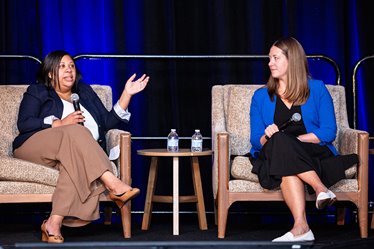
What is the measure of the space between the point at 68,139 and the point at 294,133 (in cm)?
127

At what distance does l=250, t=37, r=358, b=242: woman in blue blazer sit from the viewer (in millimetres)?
3998

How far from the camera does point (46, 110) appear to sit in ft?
14.7

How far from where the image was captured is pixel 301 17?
5496mm

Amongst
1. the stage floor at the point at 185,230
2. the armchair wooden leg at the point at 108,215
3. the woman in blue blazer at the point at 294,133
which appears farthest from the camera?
the armchair wooden leg at the point at 108,215

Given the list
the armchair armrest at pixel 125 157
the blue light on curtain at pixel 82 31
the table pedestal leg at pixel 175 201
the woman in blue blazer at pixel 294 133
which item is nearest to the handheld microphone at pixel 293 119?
the woman in blue blazer at pixel 294 133

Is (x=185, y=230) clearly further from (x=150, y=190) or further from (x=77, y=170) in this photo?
(x=77, y=170)

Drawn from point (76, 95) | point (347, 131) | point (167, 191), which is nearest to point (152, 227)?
point (167, 191)

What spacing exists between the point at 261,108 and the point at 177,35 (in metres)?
1.23

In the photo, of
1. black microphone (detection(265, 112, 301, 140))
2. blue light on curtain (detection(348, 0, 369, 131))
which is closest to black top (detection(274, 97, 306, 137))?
black microphone (detection(265, 112, 301, 140))

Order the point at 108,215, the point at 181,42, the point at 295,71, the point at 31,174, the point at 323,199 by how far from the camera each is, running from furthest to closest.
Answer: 1. the point at 181,42
2. the point at 108,215
3. the point at 295,71
4. the point at 31,174
5. the point at 323,199

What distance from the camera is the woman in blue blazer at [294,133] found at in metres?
4.00

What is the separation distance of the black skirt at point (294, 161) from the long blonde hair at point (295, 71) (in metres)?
0.33

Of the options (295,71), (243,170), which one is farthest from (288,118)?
(243,170)

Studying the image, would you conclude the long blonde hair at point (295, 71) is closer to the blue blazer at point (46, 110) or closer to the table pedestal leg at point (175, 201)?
the table pedestal leg at point (175, 201)
